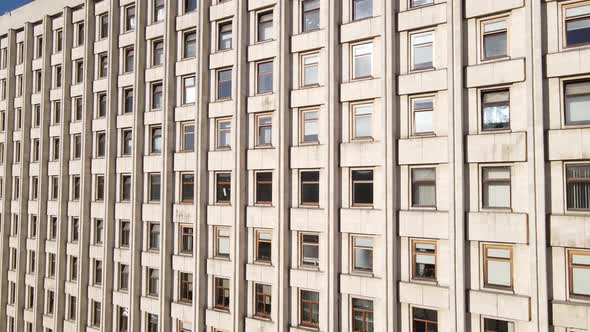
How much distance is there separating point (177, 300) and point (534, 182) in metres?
18.4

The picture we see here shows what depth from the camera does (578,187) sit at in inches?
627

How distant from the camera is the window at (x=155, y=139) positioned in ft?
86.3

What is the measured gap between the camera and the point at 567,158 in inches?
623

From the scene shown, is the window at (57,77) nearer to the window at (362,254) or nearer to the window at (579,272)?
the window at (362,254)

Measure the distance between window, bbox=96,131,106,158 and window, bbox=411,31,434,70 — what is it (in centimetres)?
2027

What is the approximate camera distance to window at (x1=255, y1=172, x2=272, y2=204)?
22.2 meters

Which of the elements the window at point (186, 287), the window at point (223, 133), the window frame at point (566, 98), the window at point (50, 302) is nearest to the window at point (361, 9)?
the window at point (223, 133)

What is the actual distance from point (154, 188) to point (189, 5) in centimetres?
1065

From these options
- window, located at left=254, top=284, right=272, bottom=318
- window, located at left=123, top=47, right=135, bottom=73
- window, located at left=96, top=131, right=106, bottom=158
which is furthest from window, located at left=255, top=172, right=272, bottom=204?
window, located at left=96, top=131, right=106, bottom=158

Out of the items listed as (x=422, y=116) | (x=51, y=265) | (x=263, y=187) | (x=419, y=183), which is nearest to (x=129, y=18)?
(x=263, y=187)

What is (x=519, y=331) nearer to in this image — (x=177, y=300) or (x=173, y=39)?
(x=177, y=300)

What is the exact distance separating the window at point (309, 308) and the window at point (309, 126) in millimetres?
7059

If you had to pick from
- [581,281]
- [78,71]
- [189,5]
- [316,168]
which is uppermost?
[189,5]

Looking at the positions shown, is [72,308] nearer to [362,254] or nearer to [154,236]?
[154,236]
